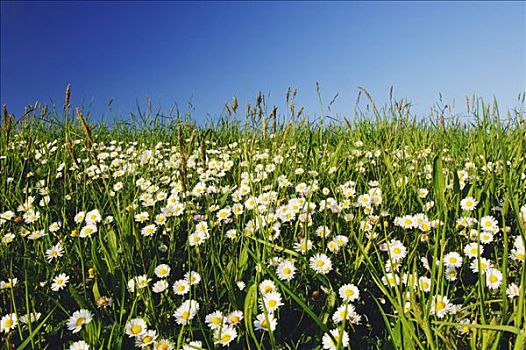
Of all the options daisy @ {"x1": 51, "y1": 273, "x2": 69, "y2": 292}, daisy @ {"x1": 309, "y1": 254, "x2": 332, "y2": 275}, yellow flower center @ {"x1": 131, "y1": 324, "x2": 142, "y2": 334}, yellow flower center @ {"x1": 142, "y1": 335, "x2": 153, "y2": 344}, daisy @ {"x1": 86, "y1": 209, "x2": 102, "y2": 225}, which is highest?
daisy @ {"x1": 86, "y1": 209, "x2": 102, "y2": 225}

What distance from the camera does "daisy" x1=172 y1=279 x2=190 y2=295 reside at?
5.13ft

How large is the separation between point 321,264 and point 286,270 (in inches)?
5.9

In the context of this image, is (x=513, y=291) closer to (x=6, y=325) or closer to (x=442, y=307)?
(x=442, y=307)

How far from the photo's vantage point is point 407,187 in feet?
7.80

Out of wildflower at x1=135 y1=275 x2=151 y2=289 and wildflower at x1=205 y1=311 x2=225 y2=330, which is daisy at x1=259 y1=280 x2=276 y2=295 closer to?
wildflower at x1=205 y1=311 x2=225 y2=330

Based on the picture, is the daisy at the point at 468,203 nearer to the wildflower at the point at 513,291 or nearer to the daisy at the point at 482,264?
the daisy at the point at 482,264

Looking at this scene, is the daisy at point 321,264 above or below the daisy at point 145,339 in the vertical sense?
above

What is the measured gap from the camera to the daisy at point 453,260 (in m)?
1.60

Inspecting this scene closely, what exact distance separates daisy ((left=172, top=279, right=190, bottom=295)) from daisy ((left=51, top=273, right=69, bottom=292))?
0.41 meters

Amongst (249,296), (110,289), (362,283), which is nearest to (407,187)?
(362,283)

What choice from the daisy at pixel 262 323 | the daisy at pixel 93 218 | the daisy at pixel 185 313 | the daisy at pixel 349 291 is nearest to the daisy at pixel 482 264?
the daisy at pixel 349 291

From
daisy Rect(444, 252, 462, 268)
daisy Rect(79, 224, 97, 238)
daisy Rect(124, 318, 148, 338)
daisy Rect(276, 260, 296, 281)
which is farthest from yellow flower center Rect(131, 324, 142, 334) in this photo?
daisy Rect(444, 252, 462, 268)

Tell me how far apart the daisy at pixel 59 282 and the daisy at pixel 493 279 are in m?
1.45

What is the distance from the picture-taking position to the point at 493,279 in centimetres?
145
